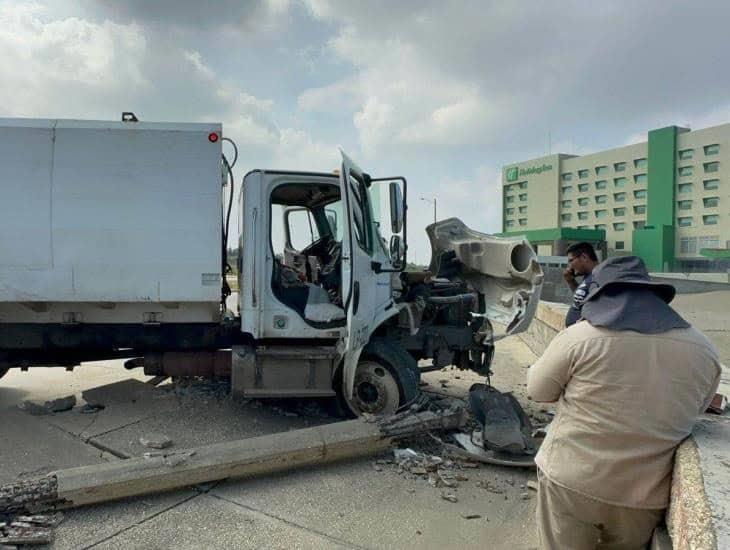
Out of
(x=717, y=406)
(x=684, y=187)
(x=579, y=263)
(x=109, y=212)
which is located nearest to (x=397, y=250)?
(x=579, y=263)

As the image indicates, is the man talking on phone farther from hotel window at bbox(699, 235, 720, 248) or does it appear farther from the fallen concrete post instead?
hotel window at bbox(699, 235, 720, 248)

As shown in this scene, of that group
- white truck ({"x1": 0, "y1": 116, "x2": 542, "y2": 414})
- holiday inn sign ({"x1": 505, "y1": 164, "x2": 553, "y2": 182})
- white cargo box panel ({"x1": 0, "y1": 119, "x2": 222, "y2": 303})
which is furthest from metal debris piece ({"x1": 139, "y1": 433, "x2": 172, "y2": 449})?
holiday inn sign ({"x1": 505, "y1": 164, "x2": 553, "y2": 182})

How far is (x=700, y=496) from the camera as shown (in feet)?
5.40

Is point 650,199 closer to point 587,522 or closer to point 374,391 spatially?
point 374,391

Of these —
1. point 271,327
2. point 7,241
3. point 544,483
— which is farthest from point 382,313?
point 7,241

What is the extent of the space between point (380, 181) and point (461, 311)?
1.69 meters

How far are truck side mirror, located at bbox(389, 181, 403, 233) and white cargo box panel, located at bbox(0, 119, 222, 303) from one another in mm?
1561

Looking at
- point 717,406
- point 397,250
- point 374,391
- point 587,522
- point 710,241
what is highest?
point 710,241

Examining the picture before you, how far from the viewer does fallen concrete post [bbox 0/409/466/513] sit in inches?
125

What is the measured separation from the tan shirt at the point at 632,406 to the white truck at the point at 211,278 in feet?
8.40

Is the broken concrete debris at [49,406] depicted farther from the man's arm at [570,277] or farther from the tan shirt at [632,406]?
the man's arm at [570,277]

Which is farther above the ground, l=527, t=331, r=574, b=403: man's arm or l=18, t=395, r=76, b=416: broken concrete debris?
l=527, t=331, r=574, b=403: man's arm

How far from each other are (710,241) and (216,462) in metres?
61.0

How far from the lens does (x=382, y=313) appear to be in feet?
16.1
